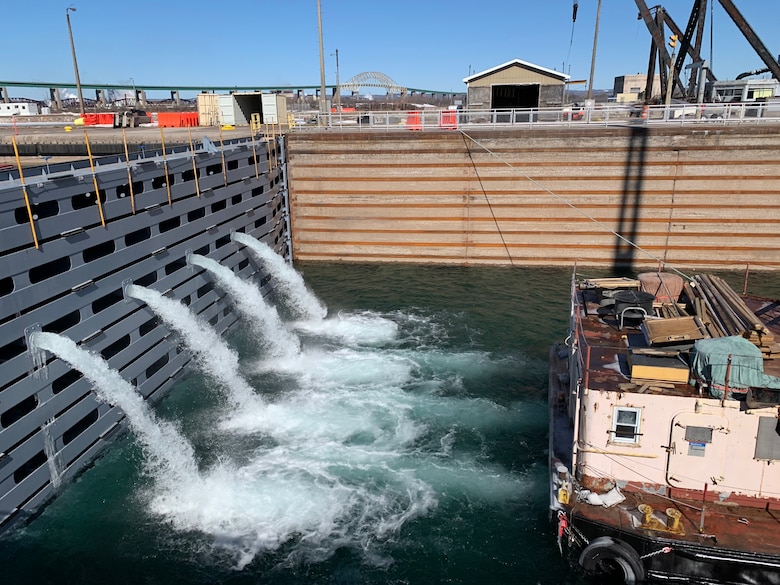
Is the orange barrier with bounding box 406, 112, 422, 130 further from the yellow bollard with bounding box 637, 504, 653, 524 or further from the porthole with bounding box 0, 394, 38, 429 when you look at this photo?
the yellow bollard with bounding box 637, 504, 653, 524

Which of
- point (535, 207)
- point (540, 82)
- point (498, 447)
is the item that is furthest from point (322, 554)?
point (540, 82)

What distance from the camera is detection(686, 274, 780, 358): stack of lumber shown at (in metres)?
9.70

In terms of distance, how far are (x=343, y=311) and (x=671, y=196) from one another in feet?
47.7

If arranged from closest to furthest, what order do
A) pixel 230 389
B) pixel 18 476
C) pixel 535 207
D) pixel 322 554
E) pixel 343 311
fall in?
pixel 322 554, pixel 18 476, pixel 230 389, pixel 343 311, pixel 535 207

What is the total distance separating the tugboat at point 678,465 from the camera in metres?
8.45

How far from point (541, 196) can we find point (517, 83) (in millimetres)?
7888

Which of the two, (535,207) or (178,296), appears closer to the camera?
(178,296)

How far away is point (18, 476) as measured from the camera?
418 inches

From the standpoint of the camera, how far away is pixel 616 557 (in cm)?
873

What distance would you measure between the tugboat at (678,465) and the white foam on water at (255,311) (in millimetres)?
10092

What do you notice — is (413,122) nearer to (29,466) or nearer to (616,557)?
(29,466)

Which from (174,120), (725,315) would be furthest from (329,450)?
(174,120)

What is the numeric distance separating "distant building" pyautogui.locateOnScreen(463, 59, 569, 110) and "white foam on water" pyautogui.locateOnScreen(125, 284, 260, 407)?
19698 millimetres

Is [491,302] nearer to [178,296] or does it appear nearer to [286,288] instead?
[286,288]
